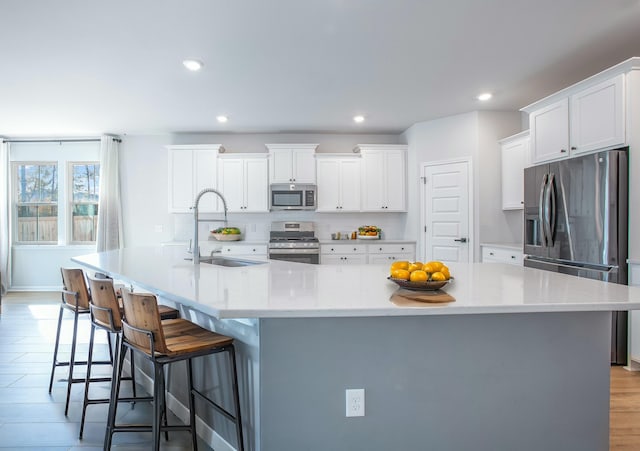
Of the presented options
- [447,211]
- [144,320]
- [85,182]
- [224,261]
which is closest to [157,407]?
[144,320]

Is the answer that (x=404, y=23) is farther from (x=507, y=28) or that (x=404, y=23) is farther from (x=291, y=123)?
(x=291, y=123)

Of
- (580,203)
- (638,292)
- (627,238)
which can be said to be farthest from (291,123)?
(638,292)

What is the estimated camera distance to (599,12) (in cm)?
262

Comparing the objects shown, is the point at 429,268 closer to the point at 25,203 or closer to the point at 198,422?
the point at 198,422

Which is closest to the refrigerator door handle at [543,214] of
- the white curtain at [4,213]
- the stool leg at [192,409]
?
the stool leg at [192,409]

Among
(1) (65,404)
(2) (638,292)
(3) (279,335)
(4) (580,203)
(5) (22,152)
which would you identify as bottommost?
(1) (65,404)

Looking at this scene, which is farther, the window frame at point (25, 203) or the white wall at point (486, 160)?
the window frame at point (25, 203)

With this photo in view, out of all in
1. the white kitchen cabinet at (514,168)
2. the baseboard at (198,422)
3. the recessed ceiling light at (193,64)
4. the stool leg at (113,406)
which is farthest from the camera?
the white kitchen cabinet at (514,168)

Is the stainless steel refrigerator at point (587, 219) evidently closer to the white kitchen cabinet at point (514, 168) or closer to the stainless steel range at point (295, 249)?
the white kitchen cabinet at point (514, 168)

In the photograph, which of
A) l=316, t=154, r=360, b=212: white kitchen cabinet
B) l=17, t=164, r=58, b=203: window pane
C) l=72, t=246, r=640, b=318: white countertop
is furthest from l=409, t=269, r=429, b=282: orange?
l=17, t=164, r=58, b=203: window pane

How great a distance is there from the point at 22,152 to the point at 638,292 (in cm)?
806

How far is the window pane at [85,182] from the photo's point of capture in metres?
6.51

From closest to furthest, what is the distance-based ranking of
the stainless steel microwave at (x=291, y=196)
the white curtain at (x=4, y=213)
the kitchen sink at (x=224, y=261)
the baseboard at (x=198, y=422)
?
1. the baseboard at (x=198, y=422)
2. the kitchen sink at (x=224, y=261)
3. the stainless steel microwave at (x=291, y=196)
4. the white curtain at (x=4, y=213)

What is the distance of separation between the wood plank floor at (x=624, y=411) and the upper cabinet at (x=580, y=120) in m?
1.73
